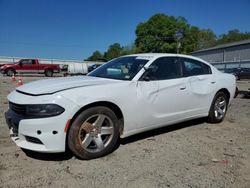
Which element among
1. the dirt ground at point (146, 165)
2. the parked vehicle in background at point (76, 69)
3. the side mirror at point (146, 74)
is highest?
the parked vehicle in background at point (76, 69)

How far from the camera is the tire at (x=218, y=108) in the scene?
5.18 m

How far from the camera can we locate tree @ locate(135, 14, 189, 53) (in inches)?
2338

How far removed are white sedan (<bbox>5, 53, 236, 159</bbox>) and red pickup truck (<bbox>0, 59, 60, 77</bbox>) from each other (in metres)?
23.0

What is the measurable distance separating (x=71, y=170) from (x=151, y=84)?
1.80m

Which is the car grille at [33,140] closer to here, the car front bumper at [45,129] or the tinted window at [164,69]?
the car front bumper at [45,129]

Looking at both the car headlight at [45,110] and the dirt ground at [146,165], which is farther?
the car headlight at [45,110]

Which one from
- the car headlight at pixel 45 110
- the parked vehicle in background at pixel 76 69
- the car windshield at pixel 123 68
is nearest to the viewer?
the car headlight at pixel 45 110

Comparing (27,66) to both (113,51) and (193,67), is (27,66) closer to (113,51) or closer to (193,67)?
(193,67)

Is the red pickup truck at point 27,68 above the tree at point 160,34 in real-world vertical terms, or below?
below

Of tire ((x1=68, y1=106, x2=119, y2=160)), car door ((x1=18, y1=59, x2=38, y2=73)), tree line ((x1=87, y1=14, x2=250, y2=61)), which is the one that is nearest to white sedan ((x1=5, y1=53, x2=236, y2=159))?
tire ((x1=68, y1=106, x2=119, y2=160))

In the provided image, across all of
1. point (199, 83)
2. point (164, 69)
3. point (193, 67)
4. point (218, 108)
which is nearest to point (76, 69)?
A: point (218, 108)

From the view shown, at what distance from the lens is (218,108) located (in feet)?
17.5

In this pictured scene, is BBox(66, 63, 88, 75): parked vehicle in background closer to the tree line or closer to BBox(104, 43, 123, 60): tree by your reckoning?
the tree line

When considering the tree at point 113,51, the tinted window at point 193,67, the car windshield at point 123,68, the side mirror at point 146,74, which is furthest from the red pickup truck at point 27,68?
the tree at point 113,51
